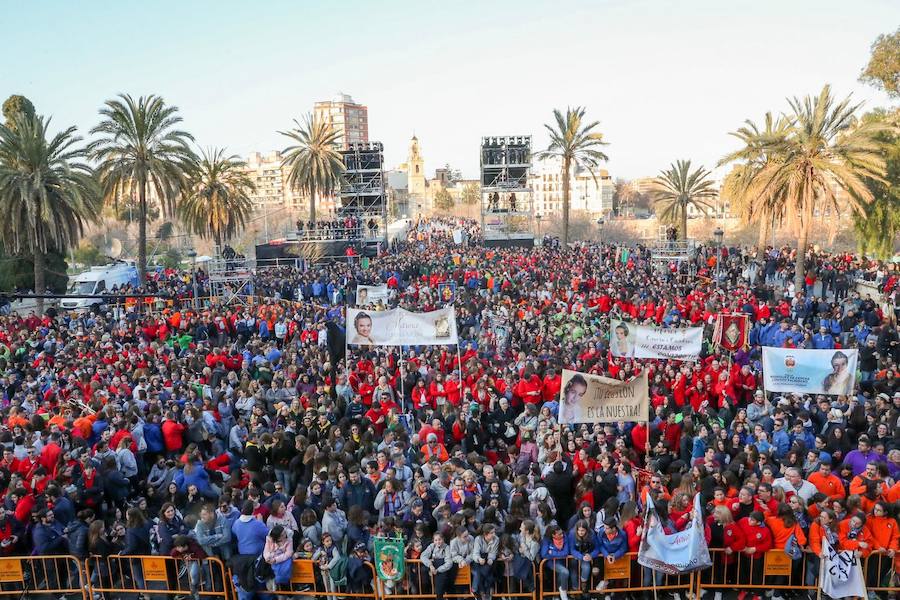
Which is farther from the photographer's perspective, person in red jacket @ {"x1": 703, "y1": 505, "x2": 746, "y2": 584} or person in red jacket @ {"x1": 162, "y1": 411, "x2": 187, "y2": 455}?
person in red jacket @ {"x1": 162, "y1": 411, "x2": 187, "y2": 455}

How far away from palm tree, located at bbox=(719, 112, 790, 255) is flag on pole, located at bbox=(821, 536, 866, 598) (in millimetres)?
17319

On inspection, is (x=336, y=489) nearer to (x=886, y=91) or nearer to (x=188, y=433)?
(x=188, y=433)

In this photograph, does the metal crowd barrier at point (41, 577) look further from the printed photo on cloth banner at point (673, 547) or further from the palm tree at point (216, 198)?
the palm tree at point (216, 198)

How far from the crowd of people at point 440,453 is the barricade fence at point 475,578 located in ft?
0.14

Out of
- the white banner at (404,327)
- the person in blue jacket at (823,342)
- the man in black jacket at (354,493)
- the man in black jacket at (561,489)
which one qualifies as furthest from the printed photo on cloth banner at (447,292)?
the man in black jacket at (354,493)

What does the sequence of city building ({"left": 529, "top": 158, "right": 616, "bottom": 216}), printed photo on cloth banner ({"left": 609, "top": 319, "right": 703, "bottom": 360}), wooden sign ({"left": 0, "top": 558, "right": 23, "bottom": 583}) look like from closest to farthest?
wooden sign ({"left": 0, "top": 558, "right": 23, "bottom": 583}) < printed photo on cloth banner ({"left": 609, "top": 319, "right": 703, "bottom": 360}) < city building ({"left": 529, "top": 158, "right": 616, "bottom": 216})

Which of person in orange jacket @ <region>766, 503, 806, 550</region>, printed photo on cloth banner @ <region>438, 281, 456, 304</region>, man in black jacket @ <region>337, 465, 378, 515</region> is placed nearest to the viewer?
person in orange jacket @ <region>766, 503, 806, 550</region>

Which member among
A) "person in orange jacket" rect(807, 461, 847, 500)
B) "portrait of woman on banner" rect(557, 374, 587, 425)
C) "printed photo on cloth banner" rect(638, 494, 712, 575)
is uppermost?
"portrait of woman on banner" rect(557, 374, 587, 425)

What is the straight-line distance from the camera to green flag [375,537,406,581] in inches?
300

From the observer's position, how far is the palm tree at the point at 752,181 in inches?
899

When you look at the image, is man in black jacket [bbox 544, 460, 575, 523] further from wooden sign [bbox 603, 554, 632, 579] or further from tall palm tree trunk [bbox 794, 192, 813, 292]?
tall palm tree trunk [bbox 794, 192, 813, 292]

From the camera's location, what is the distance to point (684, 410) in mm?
11508

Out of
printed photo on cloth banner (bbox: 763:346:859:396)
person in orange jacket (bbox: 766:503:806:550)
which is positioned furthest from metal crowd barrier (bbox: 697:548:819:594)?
printed photo on cloth banner (bbox: 763:346:859:396)

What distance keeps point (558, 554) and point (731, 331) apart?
880 cm
